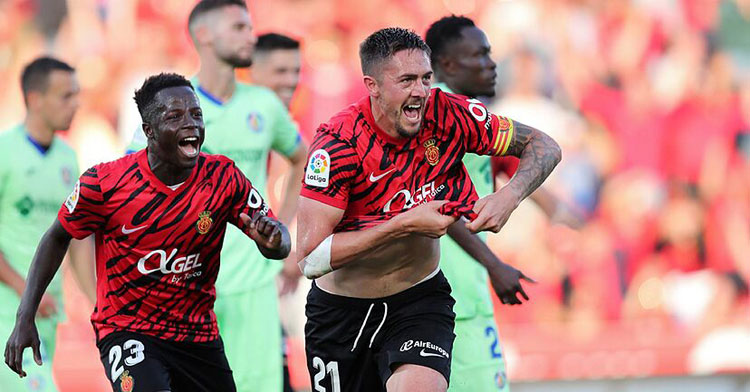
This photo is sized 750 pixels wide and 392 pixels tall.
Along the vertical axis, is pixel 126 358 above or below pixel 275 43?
below

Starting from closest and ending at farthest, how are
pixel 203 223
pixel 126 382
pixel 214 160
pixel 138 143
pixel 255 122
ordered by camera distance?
pixel 126 382 < pixel 203 223 < pixel 214 160 < pixel 138 143 < pixel 255 122

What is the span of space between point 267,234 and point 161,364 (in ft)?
2.52

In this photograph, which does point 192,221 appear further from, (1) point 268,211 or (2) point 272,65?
(2) point 272,65

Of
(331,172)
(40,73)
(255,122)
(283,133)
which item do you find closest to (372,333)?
(331,172)

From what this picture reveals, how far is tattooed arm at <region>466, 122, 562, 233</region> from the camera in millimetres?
5082

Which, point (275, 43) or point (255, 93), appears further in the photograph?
point (275, 43)

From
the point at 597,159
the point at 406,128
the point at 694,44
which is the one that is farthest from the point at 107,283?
the point at 694,44

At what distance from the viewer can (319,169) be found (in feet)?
17.6

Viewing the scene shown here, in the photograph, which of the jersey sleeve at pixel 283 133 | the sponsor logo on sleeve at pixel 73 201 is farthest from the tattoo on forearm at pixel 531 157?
the jersey sleeve at pixel 283 133

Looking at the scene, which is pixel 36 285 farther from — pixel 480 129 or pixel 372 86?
pixel 480 129

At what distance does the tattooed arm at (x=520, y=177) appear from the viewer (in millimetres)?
5082

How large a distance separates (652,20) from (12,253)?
5.98 meters

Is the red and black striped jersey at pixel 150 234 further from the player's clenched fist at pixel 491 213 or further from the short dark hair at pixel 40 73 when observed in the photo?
the short dark hair at pixel 40 73

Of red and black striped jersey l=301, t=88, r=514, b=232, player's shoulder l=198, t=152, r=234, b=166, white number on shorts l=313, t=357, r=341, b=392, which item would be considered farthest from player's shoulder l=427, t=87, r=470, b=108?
white number on shorts l=313, t=357, r=341, b=392
